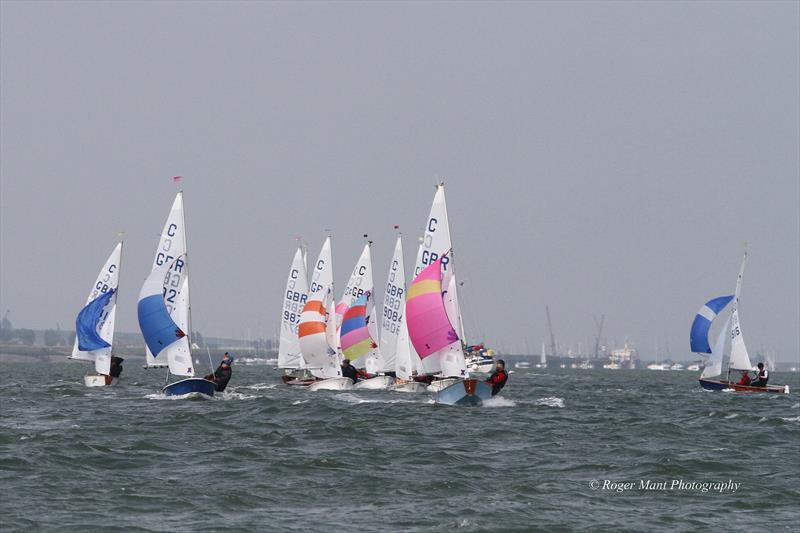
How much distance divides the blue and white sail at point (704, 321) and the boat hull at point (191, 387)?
34546mm

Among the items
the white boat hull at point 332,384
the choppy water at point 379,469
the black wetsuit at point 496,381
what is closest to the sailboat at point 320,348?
the white boat hull at point 332,384

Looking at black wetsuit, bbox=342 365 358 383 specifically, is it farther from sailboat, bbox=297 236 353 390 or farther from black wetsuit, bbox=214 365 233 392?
black wetsuit, bbox=214 365 233 392

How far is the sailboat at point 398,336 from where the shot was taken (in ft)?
172

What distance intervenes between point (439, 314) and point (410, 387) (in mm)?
10408

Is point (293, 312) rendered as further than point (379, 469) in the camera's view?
Yes

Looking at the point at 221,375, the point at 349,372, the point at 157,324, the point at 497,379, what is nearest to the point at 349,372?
the point at 349,372

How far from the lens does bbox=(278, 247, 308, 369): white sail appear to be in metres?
68.2

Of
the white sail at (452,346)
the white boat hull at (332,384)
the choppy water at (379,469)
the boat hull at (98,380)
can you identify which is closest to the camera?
the choppy water at (379,469)

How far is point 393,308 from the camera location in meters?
60.0

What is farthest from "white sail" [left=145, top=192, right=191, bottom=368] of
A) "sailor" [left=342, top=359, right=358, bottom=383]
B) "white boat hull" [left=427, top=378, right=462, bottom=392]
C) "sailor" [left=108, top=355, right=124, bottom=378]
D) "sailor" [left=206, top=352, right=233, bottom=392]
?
"sailor" [left=342, top=359, right=358, bottom=383]

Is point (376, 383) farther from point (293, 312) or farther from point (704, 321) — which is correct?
point (704, 321)

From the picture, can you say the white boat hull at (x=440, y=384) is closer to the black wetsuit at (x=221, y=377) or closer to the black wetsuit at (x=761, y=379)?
the black wetsuit at (x=221, y=377)

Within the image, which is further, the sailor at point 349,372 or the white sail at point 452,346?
the sailor at point 349,372

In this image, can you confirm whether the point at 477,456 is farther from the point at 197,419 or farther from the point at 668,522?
the point at 197,419
